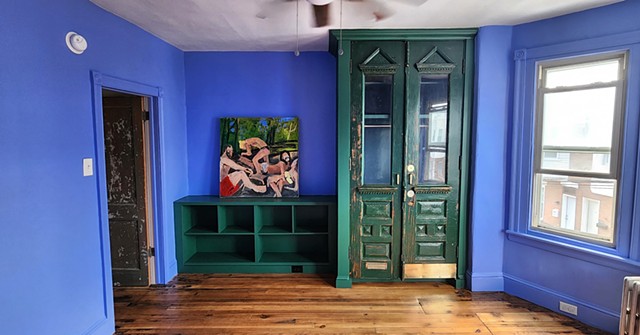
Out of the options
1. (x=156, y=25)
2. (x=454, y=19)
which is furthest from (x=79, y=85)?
(x=454, y=19)

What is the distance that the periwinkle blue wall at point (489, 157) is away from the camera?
9.84ft

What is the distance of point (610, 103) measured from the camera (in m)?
2.50

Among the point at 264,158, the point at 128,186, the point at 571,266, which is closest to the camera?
the point at 571,266

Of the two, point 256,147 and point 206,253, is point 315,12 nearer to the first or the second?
point 256,147

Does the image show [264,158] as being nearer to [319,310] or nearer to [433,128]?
[319,310]

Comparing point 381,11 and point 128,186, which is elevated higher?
point 381,11

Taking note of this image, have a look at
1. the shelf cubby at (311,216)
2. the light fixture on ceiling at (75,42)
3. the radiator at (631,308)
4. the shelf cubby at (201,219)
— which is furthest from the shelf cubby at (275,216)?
the radiator at (631,308)

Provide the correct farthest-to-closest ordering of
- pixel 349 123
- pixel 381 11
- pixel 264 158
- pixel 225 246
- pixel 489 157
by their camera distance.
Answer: pixel 225 246, pixel 264 158, pixel 349 123, pixel 489 157, pixel 381 11

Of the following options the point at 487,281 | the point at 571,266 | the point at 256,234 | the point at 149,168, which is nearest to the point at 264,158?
the point at 256,234

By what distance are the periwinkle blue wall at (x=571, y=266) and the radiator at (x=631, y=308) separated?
56 centimetres

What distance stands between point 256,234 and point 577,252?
9.87 ft

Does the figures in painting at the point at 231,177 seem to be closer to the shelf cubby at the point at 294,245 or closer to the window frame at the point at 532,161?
the shelf cubby at the point at 294,245

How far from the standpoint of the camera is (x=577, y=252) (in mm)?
2643

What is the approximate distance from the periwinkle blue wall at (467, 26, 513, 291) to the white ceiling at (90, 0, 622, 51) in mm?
257
